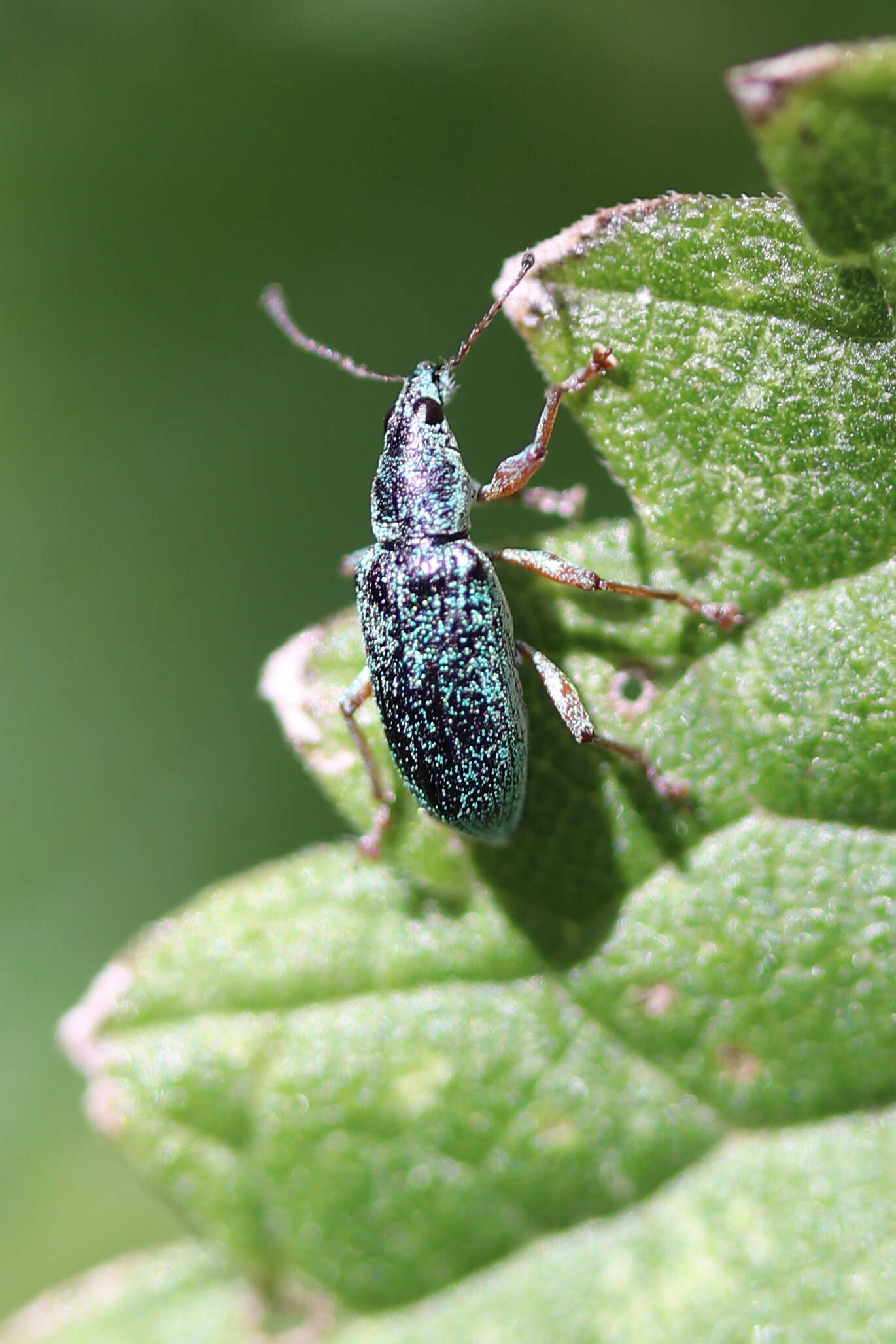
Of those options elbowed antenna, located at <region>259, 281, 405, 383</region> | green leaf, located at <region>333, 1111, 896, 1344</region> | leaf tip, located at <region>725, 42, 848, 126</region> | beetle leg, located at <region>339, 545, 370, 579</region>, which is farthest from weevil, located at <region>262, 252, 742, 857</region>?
green leaf, located at <region>333, 1111, 896, 1344</region>

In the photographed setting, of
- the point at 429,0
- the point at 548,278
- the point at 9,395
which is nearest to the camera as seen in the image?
the point at 548,278

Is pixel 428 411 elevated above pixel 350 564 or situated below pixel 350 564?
above

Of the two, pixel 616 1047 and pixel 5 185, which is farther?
pixel 5 185

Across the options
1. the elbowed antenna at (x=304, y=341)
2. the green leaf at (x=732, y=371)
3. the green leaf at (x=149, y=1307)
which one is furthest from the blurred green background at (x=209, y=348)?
→ the green leaf at (x=732, y=371)

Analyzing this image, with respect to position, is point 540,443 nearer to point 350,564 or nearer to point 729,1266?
point 350,564

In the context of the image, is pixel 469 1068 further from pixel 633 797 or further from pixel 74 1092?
pixel 74 1092

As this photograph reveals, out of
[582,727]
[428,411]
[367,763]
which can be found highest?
[428,411]

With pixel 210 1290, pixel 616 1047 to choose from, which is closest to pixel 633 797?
pixel 616 1047

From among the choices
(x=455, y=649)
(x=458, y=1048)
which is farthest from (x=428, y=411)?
(x=458, y=1048)
